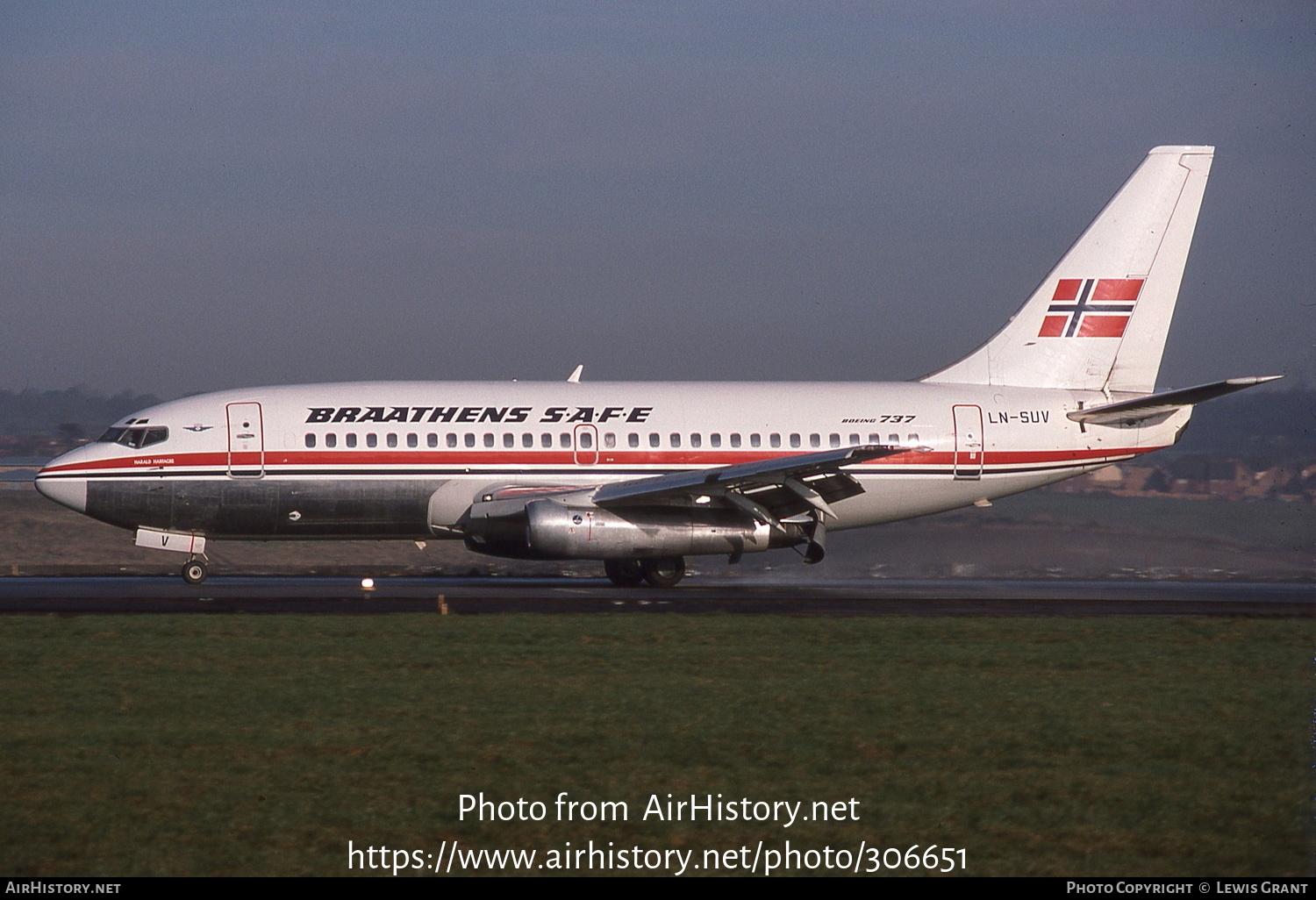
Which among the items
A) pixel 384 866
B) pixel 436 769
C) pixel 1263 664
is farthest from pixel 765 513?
pixel 384 866

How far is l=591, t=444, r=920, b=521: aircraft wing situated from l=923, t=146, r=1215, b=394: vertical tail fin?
3972 millimetres

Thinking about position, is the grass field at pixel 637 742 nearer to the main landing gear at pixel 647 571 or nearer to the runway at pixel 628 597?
the runway at pixel 628 597

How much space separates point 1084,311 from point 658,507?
9981 mm

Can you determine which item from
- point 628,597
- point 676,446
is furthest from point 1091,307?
point 628,597

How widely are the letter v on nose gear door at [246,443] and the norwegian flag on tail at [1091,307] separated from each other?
15.3 metres

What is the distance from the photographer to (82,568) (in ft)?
99.7

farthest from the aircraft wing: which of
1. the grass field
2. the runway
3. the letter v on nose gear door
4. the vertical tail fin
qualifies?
the grass field

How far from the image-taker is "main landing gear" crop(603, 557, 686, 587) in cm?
2664

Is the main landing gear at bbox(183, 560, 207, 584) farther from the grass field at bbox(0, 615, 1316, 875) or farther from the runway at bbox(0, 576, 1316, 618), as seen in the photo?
the grass field at bbox(0, 615, 1316, 875)

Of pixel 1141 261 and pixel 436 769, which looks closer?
pixel 436 769

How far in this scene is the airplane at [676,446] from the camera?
2527 centimetres

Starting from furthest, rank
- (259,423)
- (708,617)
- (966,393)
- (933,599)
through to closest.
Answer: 1. (966,393)
2. (259,423)
3. (933,599)
4. (708,617)

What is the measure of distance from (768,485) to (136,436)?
36.9ft
